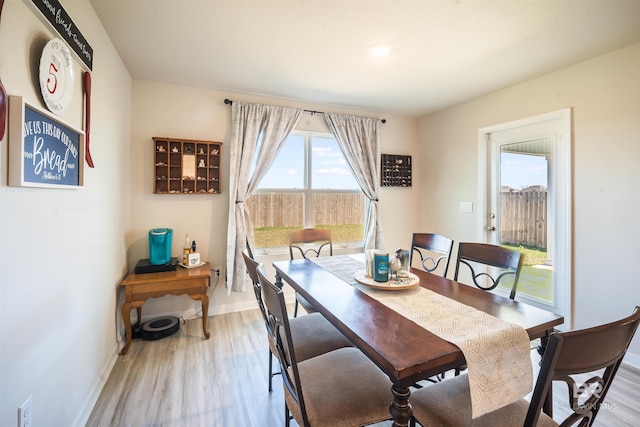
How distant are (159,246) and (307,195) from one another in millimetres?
1727

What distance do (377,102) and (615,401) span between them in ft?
10.9

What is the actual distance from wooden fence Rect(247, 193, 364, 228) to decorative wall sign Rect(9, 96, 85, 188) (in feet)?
6.14

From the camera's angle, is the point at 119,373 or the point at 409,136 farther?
the point at 409,136

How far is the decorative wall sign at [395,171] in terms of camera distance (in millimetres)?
3963

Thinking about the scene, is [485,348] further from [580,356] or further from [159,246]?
[159,246]

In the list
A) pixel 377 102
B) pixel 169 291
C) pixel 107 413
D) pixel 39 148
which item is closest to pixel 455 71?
pixel 377 102

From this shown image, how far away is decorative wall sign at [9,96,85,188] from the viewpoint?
3.24ft

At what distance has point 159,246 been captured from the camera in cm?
264

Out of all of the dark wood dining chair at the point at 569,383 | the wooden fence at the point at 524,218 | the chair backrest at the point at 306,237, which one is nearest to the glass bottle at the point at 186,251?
the chair backrest at the point at 306,237

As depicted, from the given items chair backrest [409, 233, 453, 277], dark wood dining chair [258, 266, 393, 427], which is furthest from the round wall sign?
chair backrest [409, 233, 453, 277]

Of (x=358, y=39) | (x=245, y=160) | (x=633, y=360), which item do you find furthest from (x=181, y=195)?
(x=633, y=360)

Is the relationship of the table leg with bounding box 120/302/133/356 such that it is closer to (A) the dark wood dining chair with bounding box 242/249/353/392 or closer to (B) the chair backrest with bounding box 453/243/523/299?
(A) the dark wood dining chair with bounding box 242/249/353/392

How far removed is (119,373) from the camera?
2074 millimetres

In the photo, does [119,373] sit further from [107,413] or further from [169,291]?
[169,291]
